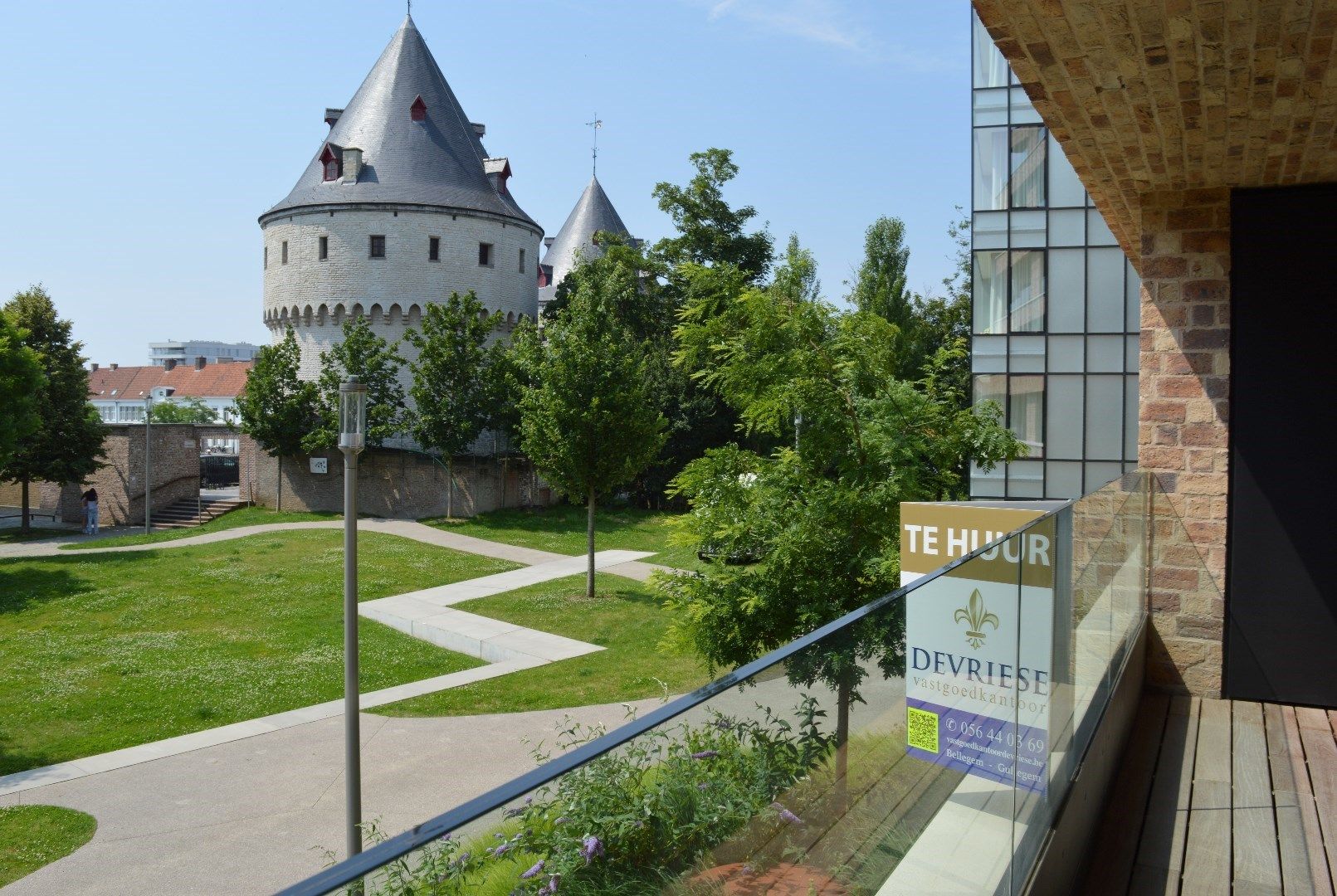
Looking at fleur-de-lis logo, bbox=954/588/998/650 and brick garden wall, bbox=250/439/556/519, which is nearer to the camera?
fleur-de-lis logo, bbox=954/588/998/650

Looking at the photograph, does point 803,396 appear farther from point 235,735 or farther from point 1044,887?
point 235,735

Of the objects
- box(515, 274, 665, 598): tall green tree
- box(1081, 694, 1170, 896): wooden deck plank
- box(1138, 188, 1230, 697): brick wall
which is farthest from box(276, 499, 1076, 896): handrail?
box(515, 274, 665, 598): tall green tree

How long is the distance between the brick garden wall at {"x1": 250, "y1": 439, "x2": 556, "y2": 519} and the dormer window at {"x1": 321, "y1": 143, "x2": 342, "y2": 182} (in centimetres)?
1124

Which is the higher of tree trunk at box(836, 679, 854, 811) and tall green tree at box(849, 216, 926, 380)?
tall green tree at box(849, 216, 926, 380)

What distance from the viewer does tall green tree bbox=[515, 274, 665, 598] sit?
22938 mm

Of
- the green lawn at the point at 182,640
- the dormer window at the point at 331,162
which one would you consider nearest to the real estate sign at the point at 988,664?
the green lawn at the point at 182,640

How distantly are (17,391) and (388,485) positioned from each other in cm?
1366

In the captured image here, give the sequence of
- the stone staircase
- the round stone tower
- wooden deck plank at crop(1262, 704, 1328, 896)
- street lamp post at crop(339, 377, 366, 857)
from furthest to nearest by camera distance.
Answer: the round stone tower
the stone staircase
street lamp post at crop(339, 377, 366, 857)
wooden deck plank at crop(1262, 704, 1328, 896)

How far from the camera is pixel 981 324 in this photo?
92.5 feet

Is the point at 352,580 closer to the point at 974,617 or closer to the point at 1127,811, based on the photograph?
the point at 1127,811

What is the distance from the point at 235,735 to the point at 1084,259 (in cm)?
2267

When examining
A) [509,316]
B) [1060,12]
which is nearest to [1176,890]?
[1060,12]

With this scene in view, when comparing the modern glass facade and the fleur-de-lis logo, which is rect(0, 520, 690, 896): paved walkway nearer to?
the fleur-de-lis logo

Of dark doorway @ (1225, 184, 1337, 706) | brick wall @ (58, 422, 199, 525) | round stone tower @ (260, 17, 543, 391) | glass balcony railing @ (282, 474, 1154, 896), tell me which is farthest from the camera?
round stone tower @ (260, 17, 543, 391)
